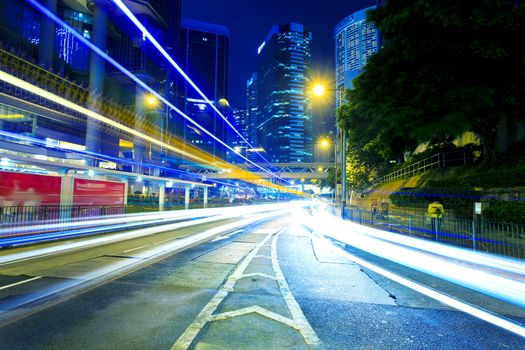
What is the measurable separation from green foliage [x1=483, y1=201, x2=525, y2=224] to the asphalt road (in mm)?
5373

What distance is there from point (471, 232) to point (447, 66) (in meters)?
6.40

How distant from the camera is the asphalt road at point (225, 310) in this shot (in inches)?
169

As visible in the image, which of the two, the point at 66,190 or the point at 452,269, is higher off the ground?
the point at 66,190

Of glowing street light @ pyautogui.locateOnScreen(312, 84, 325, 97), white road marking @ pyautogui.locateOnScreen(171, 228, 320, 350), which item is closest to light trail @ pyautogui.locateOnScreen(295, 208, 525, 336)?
white road marking @ pyautogui.locateOnScreen(171, 228, 320, 350)

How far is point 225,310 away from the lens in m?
5.36

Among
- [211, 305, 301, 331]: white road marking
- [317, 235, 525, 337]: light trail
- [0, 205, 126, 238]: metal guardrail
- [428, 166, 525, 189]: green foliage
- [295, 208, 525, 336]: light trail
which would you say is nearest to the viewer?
[211, 305, 301, 331]: white road marking

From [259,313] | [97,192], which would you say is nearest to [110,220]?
[97,192]

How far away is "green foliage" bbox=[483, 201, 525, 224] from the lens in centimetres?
1100

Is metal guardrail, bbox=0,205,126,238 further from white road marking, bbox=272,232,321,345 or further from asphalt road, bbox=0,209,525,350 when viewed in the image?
white road marking, bbox=272,232,321,345

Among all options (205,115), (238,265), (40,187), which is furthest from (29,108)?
(205,115)

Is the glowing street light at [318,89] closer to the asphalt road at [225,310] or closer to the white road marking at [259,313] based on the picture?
the asphalt road at [225,310]

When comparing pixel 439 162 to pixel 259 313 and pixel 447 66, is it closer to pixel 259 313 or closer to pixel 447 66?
pixel 447 66

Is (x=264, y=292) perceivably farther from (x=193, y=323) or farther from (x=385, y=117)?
(x=385, y=117)

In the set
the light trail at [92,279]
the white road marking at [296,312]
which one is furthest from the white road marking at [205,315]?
the light trail at [92,279]
